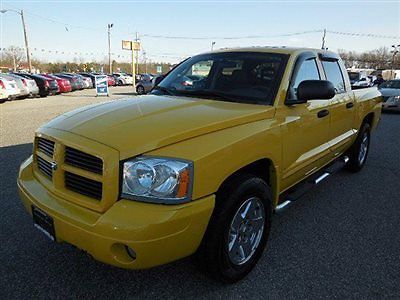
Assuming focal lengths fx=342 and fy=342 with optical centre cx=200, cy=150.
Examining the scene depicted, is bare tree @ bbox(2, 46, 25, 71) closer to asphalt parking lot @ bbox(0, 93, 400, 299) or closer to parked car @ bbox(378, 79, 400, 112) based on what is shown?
parked car @ bbox(378, 79, 400, 112)

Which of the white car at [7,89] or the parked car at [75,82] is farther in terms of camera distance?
the parked car at [75,82]

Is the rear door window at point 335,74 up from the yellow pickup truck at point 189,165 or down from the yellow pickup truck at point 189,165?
up

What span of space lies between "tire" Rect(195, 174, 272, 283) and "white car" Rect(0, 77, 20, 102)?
16130 mm

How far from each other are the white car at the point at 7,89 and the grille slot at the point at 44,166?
1505cm

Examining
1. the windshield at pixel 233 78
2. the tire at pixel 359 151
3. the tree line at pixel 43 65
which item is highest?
the windshield at pixel 233 78

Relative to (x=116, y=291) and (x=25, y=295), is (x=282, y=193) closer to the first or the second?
(x=116, y=291)

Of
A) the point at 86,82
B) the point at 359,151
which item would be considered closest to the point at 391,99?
the point at 359,151

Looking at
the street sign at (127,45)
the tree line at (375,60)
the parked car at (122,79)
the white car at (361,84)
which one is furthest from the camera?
the tree line at (375,60)

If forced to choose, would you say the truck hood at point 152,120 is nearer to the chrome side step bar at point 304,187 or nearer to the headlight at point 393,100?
the chrome side step bar at point 304,187

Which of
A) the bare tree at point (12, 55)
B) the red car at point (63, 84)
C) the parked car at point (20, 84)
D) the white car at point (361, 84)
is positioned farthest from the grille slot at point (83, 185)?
the bare tree at point (12, 55)

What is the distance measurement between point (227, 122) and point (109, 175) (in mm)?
949

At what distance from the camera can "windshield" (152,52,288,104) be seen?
124 inches

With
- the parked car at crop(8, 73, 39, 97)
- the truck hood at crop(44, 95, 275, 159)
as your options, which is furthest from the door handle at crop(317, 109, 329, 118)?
the parked car at crop(8, 73, 39, 97)

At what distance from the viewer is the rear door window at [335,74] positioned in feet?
13.5
